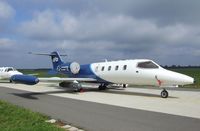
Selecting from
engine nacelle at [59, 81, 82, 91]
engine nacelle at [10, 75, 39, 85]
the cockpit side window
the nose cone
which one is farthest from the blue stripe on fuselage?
the nose cone

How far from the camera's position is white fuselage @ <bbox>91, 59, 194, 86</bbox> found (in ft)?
54.6

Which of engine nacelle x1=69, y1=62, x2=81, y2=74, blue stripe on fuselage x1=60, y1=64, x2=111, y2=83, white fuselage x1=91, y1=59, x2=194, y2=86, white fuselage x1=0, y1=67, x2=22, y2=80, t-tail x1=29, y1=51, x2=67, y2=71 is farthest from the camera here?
white fuselage x1=0, y1=67, x2=22, y2=80

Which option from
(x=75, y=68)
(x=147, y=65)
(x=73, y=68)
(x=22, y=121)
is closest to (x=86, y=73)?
(x=75, y=68)

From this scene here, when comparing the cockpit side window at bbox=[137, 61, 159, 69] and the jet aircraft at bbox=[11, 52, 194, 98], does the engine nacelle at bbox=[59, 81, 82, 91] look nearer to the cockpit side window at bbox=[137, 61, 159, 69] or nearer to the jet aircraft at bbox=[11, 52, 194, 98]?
the jet aircraft at bbox=[11, 52, 194, 98]

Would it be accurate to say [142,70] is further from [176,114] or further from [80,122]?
[80,122]

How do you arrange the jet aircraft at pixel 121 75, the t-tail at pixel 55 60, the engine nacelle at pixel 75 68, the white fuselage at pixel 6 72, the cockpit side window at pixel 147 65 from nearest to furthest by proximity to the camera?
the jet aircraft at pixel 121 75 < the cockpit side window at pixel 147 65 < the engine nacelle at pixel 75 68 < the t-tail at pixel 55 60 < the white fuselage at pixel 6 72

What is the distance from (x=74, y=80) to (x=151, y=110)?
11.0m

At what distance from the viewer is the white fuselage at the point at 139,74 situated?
1666 cm

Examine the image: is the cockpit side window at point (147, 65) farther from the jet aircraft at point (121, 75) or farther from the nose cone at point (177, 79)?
the nose cone at point (177, 79)

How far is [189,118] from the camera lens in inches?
404

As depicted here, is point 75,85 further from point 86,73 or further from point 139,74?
point 139,74

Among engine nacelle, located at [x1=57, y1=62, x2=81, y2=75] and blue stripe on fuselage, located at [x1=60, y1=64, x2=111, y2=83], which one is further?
engine nacelle, located at [x1=57, y1=62, x2=81, y2=75]

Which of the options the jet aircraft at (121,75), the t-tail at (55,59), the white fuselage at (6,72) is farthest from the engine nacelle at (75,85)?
the white fuselage at (6,72)

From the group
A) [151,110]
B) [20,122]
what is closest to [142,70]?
[151,110]
